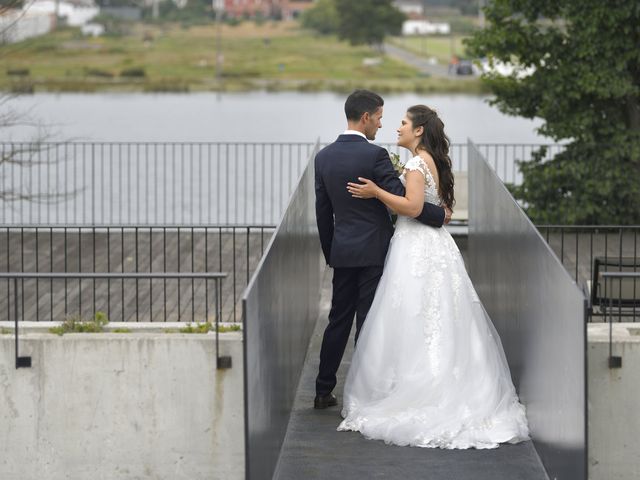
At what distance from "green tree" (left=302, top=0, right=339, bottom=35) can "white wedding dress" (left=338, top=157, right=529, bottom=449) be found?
311 ft

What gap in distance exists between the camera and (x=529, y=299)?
873cm

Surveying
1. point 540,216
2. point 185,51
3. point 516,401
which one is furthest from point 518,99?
point 185,51

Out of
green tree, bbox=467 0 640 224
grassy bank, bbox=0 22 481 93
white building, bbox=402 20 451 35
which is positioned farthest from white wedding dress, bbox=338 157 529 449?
white building, bbox=402 20 451 35

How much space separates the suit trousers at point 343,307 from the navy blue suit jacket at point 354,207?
12 cm

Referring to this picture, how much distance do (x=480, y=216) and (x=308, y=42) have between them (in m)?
89.9

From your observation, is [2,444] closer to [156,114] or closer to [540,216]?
[540,216]

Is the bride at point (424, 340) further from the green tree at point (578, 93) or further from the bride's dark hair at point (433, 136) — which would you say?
the green tree at point (578, 93)

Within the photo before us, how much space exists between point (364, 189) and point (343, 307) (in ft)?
2.64

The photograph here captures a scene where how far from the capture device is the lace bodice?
9.02 meters

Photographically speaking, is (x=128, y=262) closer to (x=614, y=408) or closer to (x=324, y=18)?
(x=614, y=408)

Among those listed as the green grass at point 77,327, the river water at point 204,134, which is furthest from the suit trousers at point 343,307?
the river water at point 204,134

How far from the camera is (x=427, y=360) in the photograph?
8914 mm

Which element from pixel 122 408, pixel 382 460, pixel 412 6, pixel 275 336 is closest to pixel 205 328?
pixel 275 336

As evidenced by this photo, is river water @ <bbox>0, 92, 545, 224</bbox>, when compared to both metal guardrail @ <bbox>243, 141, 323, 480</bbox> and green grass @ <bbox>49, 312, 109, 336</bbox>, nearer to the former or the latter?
metal guardrail @ <bbox>243, 141, 323, 480</bbox>
